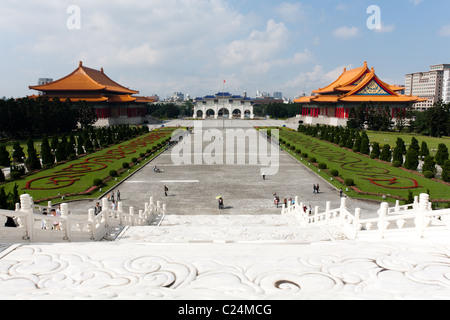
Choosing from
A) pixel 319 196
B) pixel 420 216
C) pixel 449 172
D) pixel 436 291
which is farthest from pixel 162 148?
pixel 436 291

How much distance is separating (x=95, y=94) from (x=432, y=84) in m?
172

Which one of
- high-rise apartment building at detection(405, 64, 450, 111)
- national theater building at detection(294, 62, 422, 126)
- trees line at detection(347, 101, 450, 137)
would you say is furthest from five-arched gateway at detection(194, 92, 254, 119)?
high-rise apartment building at detection(405, 64, 450, 111)

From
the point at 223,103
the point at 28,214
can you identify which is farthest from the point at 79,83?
the point at 28,214

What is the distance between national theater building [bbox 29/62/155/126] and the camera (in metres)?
75.3

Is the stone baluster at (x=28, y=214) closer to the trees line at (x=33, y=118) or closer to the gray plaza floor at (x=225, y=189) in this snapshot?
the gray plaza floor at (x=225, y=189)

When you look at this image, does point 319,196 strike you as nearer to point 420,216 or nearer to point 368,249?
point 420,216

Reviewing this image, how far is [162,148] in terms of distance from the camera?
45.6m

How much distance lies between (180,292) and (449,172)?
86.4 ft

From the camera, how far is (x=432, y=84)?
6900 inches

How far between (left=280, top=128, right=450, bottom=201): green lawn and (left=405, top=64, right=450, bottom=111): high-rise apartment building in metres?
152

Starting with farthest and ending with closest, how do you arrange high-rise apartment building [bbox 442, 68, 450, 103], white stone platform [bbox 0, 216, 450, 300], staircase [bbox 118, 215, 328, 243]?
high-rise apartment building [bbox 442, 68, 450, 103] < staircase [bbox 118, 215, 328, 243] < white stone platform [bbox 0, 216, 450, 300]

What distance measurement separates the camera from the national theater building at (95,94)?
75.3m

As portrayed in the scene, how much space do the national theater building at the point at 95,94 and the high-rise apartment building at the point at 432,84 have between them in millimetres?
141604

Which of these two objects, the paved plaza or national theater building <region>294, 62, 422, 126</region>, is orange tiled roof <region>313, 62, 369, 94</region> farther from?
the paved plaza
